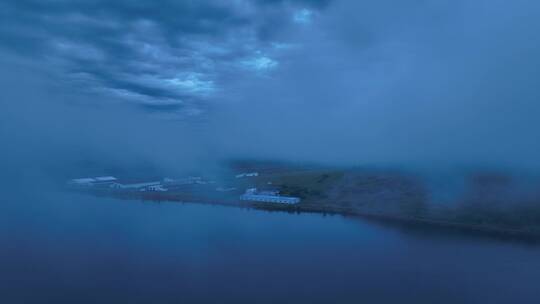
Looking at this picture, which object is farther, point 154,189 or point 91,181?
point 154,189

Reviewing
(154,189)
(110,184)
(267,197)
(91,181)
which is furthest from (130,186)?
(267,197)

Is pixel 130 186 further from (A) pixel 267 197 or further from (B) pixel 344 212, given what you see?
(B) pixel 344 212

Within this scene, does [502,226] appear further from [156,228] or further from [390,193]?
[156,228]

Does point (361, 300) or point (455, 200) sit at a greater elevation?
point (455, 200)

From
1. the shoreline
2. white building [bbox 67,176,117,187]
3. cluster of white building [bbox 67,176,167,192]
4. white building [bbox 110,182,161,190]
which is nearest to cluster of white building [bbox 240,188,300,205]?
the shoreline

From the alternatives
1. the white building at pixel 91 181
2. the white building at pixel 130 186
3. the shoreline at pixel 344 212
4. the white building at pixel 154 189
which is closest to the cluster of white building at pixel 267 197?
the shoreline at pixel 344 212

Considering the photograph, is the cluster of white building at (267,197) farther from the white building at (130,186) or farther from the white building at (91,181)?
the white building at (91,181)

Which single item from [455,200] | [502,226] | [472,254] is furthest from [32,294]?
[455,200]

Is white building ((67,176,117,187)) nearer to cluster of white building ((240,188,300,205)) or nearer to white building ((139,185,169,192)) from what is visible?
white building ((139,185,169,192))

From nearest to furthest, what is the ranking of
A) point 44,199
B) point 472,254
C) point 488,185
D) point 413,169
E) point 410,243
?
1. point 472,254
2. point 410,243
3. point 44,199
4. point 488,185
5. point 413,169

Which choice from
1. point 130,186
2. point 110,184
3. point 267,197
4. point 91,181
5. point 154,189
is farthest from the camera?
point 110,184
